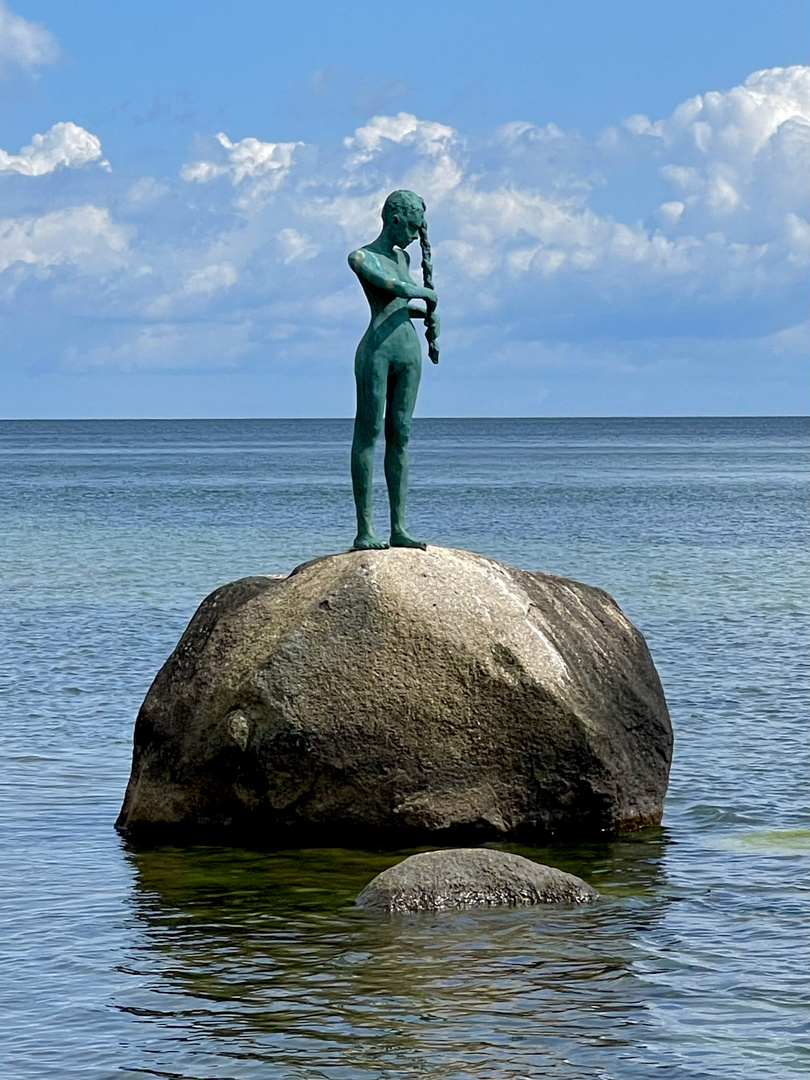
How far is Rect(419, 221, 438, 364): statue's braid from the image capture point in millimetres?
12148

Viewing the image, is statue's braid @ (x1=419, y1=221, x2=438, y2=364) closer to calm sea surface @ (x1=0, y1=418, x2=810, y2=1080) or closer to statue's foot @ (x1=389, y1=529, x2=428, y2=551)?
statue's foot @ (x1=389, y1=529, x2=428, y2=551)

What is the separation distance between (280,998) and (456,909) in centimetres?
155

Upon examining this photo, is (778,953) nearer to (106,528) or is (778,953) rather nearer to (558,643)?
(558,643)

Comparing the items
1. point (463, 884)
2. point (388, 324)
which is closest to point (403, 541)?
point (388, 324)

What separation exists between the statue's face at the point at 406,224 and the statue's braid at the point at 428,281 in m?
0.06

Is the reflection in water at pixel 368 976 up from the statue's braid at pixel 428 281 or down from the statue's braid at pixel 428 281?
down

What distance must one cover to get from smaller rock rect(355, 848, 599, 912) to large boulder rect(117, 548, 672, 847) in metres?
1.11

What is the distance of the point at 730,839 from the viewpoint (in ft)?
39.1

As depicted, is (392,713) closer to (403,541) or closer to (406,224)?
(403,541)

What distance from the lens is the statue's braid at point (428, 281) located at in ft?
39.9

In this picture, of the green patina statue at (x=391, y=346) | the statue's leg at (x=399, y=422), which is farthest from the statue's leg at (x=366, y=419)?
the statue's leg at (x=399, y=422)

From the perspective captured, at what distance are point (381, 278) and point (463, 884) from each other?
13.8 feet

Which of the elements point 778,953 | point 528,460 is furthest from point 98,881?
point 528,460

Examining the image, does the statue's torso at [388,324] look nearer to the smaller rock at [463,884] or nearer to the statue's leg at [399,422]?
the statue's leg at [399,422]
